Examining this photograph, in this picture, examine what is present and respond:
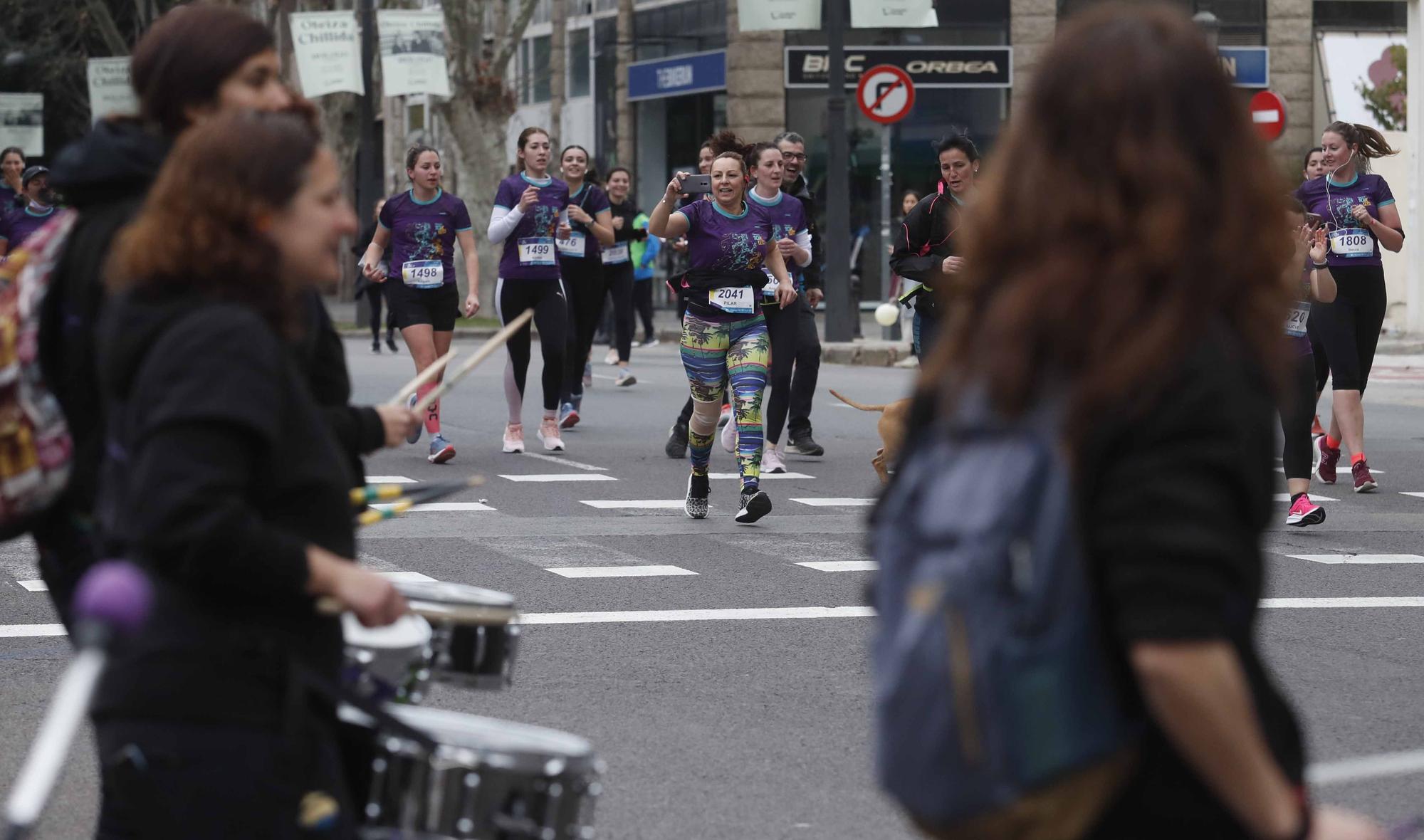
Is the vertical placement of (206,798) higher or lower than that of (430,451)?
higher

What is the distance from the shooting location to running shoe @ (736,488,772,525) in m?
10.3

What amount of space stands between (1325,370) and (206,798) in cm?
1045

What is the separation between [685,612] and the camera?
7.94 m

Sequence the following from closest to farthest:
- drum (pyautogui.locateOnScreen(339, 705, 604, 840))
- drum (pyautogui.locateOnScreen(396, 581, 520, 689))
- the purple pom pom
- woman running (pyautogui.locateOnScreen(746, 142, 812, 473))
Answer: the purple pom pom, drum (pyautogui.locateOnScreen(339, 705, 604, 840)), drum (pyautogui.locateOnScreen(396, 581, 520, 689)), woman running (pyautogui.locateOnScreen(746, 142, 812, 473))

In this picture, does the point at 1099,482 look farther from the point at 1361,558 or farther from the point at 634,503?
the point at 634,503

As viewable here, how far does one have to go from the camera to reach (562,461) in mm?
13273

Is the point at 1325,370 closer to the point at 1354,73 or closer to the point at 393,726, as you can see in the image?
the point at 393,726

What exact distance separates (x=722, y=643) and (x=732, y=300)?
3.30m

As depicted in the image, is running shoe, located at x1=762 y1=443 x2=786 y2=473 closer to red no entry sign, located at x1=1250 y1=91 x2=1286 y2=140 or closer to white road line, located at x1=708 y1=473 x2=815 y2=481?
white road line, located at x1=708 y1=473 x2=815 y2=481

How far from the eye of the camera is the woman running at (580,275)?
1439 centimetres

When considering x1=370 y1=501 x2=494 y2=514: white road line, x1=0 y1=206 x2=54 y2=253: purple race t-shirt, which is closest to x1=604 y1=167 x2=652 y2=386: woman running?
x1=0 y1=206 x2=54 y2=253: purple race t-shirt

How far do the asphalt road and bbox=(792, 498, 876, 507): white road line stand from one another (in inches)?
3.8

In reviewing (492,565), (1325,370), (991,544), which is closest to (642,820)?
(991,544)

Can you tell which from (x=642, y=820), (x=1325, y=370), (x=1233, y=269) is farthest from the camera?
(x=1325, y=370)
